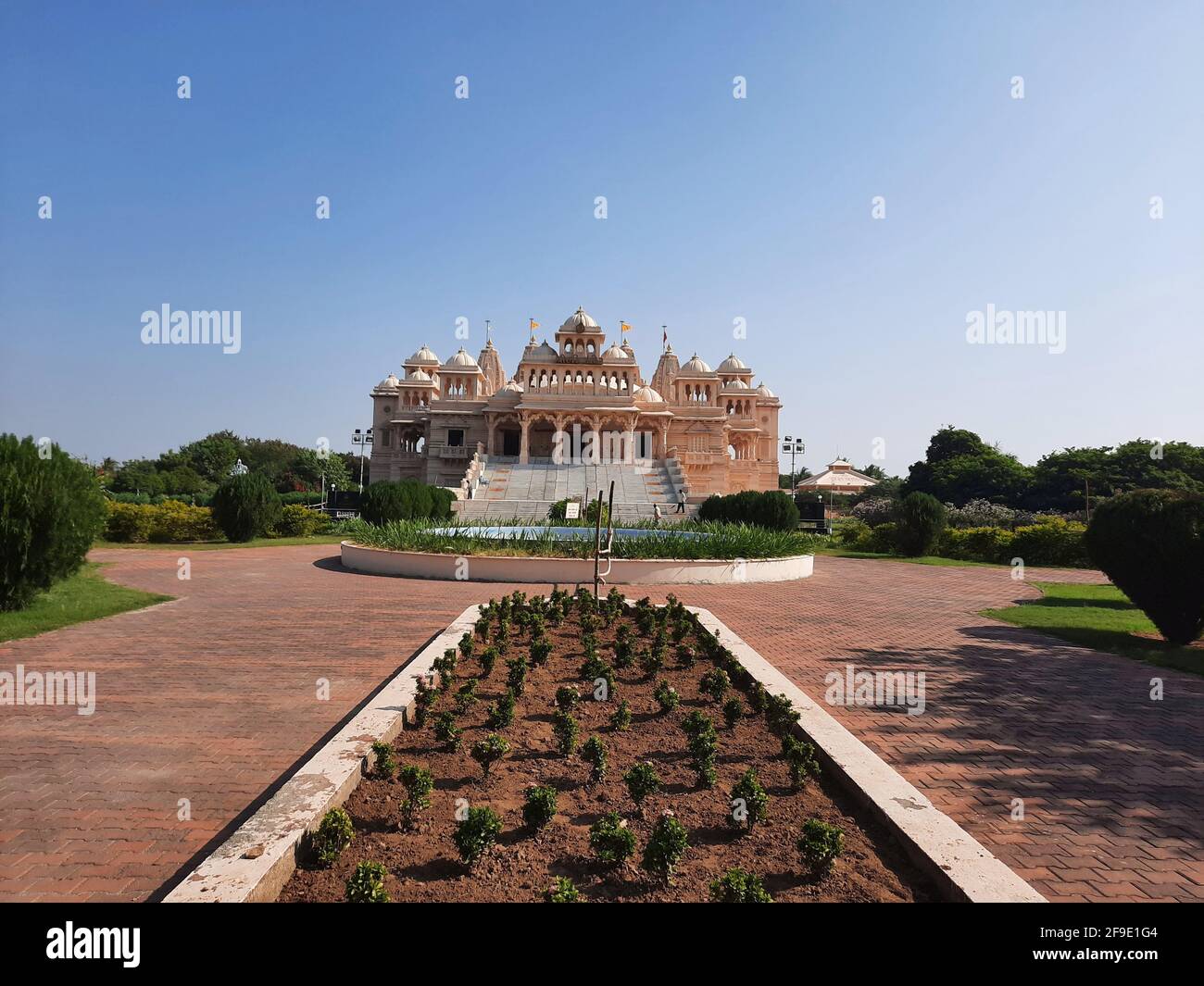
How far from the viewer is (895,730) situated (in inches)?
228

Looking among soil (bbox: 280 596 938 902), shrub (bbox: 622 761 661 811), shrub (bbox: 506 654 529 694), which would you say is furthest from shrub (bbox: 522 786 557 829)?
shrub (bbox: 506 654 529 694)

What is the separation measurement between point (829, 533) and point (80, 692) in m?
32.0

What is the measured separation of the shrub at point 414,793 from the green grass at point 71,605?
26.0 ft

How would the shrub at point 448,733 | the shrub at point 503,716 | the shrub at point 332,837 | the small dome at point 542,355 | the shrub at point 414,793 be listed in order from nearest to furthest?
the shrub at point 332,837 < the shrub at point 414,793 < the shrub at point 448,733 < the shrub at point 503,716 < the small dome at point 542,355

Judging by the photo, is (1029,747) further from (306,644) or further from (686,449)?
(686,449)

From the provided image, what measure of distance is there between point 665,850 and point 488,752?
5.25 ft

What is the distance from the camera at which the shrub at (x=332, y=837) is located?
3311mm

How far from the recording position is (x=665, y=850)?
126 inches

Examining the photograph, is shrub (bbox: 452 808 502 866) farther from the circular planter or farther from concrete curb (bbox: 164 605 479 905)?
the circular planter

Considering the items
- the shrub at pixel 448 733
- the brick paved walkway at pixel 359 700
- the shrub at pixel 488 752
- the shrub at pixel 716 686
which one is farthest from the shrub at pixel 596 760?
the brick paved walkway at pixel 359 700

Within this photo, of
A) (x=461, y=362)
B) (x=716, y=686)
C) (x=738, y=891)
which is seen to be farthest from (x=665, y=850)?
(x=461, y=362)

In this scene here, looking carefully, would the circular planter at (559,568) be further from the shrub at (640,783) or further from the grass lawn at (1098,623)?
the shrub at (640,783)
